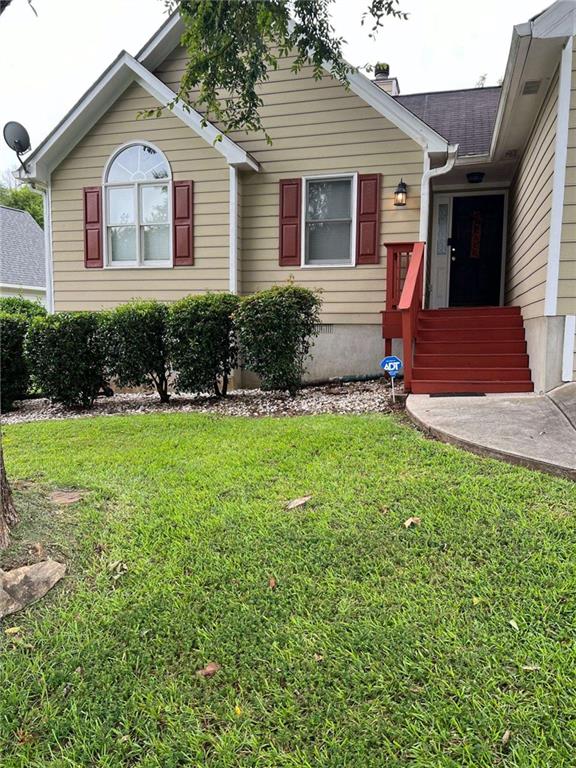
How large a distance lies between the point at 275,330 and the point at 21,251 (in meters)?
17.0

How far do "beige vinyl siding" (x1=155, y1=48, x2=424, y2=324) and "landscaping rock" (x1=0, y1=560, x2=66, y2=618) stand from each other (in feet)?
20.5

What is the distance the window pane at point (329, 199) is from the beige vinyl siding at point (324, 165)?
201mm

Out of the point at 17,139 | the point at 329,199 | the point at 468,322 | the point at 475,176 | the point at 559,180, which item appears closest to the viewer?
the point at 559,180

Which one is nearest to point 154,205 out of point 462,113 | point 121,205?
point 121,205

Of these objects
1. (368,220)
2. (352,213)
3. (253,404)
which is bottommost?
(253,404)

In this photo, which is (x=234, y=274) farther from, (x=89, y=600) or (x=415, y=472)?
(x=89, y=600)

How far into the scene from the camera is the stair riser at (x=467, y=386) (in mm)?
5703

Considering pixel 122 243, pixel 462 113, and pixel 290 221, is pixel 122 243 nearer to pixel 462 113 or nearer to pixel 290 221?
pixel 290 221

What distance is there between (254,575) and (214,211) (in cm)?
707

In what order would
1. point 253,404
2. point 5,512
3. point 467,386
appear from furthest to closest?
point 253,404
point 467,386
point 5,512

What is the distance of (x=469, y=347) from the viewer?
6.44 meters

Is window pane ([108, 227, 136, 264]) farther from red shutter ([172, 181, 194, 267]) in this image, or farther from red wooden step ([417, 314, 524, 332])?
red wooden step ([417, 314, 524, 332])

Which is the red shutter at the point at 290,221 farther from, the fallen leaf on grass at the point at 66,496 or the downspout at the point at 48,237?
the fallen leaf on grass at the point at 66,496

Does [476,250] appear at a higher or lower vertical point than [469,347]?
higher
